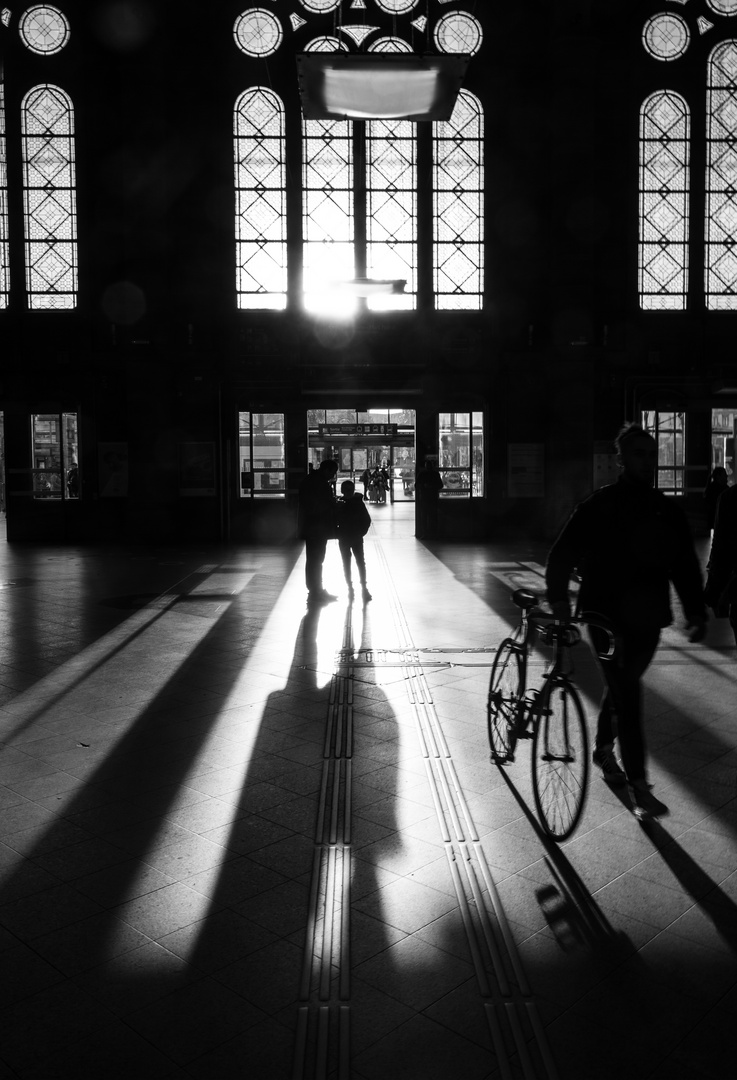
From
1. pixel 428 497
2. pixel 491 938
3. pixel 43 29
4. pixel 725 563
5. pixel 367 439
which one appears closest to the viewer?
pixel 491 938

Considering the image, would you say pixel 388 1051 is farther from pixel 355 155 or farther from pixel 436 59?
pixel 355 155

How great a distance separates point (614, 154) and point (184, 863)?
20.5 meters

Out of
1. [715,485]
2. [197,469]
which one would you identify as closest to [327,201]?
[197,469]

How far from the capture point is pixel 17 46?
2130 cm

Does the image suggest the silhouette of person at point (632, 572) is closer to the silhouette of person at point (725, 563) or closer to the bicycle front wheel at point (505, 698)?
the bicycle front wheel at point (505, 698)

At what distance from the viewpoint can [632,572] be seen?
479 cm

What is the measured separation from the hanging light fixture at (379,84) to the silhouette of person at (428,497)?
11.7 m

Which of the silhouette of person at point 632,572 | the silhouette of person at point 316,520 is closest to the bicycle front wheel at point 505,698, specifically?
the silhouette of person at point 632,572

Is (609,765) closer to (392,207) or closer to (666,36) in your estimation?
(392,207)

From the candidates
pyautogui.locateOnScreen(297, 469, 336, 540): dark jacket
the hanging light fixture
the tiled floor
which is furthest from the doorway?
the tiled floor

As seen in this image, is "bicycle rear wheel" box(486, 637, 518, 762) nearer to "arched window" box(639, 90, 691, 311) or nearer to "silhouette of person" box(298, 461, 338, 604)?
"silhouette of person" box(298, 461, 338, 604)

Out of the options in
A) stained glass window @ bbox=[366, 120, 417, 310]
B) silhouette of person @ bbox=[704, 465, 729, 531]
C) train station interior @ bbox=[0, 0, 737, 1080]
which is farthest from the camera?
stained glass window @ bbox=[366, 120, 417, 310]

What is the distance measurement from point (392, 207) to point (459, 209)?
4.93ft

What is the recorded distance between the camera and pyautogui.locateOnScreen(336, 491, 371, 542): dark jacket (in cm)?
1273
